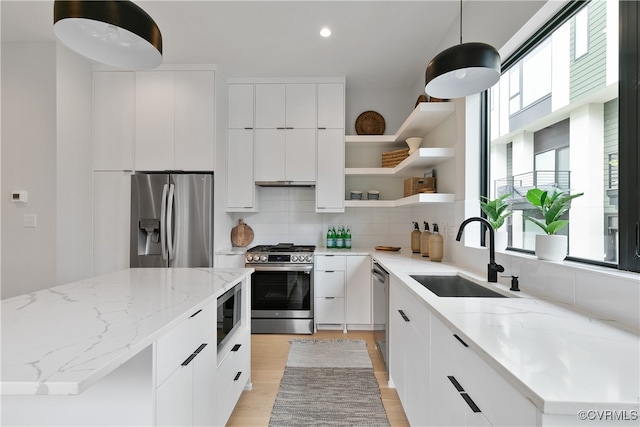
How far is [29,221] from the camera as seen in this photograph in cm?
287

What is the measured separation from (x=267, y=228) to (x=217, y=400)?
8.10 feet

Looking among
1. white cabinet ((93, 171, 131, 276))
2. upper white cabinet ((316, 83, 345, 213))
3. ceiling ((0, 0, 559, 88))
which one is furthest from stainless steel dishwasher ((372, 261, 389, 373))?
white cabinet ((93, 171, 131, 276))

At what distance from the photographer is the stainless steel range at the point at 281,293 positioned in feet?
10.7

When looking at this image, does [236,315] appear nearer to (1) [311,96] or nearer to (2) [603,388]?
(2) [603,388]

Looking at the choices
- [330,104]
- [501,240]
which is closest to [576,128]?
[501,240]

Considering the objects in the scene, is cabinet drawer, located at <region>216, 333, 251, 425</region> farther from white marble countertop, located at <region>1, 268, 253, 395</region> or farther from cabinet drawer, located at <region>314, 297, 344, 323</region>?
cabinet drawer, located at <region>314, 297, 344, 323</region>

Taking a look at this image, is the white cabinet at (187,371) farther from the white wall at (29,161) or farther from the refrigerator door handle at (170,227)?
the white wall at (29,161)

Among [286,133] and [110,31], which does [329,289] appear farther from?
[110,31]

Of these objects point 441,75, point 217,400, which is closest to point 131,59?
point 441,75

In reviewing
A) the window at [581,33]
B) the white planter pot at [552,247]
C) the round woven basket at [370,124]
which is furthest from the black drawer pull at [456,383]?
the round woven basket at [370,124]

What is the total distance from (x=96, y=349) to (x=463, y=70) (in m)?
1.70

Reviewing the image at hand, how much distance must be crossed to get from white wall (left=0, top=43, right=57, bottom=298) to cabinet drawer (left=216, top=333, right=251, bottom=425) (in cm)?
214

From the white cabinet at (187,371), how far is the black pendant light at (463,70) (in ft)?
5.05

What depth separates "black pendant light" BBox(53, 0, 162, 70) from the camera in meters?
1.16
